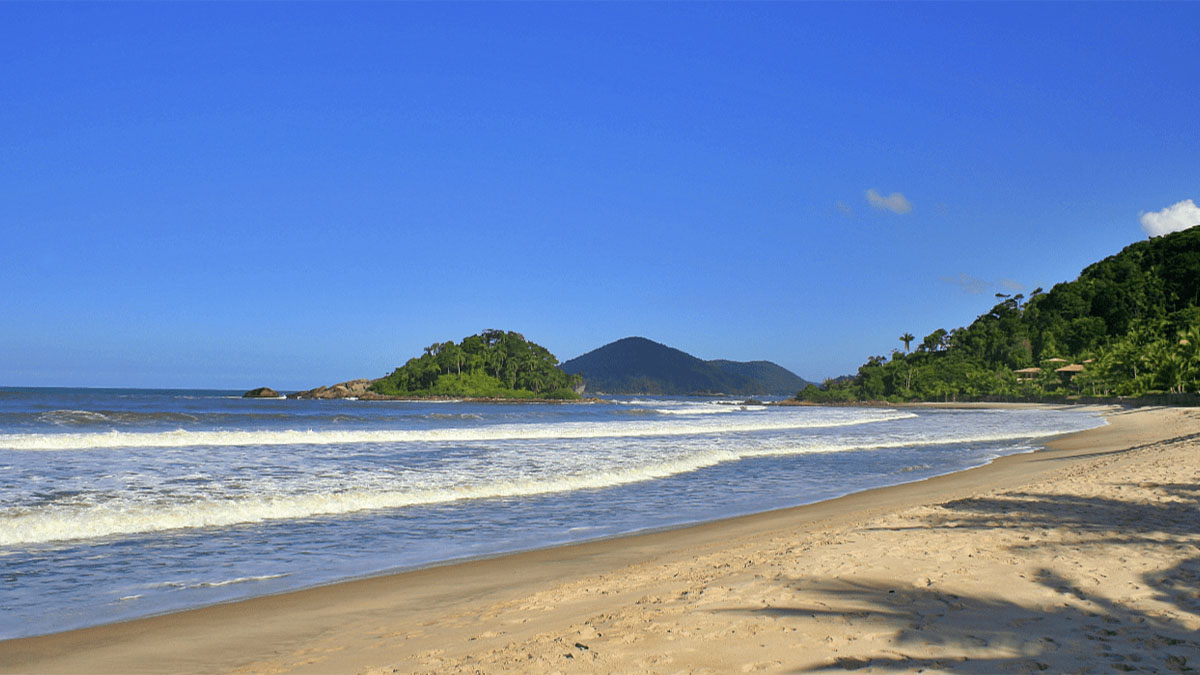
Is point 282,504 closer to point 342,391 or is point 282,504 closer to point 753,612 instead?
point 753,612

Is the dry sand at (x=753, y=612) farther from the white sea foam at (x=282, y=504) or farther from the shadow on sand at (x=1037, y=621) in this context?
the white sea foam at (x=282, y=504)

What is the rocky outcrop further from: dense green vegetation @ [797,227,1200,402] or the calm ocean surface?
the calm ocean surface

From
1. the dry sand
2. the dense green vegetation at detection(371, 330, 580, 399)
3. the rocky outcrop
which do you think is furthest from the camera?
the rocky outcrop

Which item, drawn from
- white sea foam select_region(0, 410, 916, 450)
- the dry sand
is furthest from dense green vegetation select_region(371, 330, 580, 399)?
the dry sand

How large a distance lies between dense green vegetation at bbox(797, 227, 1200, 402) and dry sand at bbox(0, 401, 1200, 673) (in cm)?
8758

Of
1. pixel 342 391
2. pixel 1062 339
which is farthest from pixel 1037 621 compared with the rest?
pixel 342 391

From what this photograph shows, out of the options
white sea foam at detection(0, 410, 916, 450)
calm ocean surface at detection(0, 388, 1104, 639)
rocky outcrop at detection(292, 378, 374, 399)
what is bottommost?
calm ocean surface at detection(0, 388, 1104, 639)

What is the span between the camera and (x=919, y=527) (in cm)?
878

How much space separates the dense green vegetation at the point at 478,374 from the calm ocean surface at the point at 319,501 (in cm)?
11336

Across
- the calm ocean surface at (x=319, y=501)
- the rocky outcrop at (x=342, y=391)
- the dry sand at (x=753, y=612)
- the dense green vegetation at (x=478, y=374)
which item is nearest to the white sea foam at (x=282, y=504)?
the calm ocean surface at (x=319, y=501)

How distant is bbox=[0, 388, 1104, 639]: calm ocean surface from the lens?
7621mm

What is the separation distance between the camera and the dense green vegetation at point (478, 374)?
460 ft

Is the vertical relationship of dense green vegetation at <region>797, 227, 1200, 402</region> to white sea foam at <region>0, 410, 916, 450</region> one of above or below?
above

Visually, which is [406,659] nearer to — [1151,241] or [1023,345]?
[1023,345]
